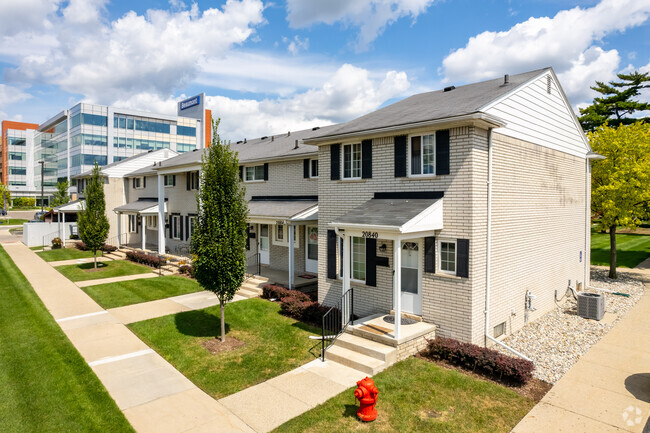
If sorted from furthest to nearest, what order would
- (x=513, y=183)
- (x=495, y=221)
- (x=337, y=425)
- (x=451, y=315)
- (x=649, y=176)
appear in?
(x=649, y=176)
(x=513, y=183)
(x=495, y=221)
(x=451, y=315)
(x=337, y=425)

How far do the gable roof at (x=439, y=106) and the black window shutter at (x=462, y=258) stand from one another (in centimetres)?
310

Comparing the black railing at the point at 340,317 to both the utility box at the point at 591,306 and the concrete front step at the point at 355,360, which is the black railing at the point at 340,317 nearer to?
the concrete front step at the point at 355,360

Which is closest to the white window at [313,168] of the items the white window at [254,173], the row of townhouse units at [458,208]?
the row of townhouse units at [458,208]

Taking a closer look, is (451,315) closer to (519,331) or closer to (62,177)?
(519,331)

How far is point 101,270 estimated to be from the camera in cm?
2130

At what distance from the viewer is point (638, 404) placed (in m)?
7.46

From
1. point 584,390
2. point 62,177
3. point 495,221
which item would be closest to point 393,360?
point 584,390

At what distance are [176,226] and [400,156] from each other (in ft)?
63.5

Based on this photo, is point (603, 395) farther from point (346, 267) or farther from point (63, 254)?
point (63, 254)

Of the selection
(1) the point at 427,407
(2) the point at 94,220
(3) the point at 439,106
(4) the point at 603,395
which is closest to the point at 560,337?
(4) the point at 603,395

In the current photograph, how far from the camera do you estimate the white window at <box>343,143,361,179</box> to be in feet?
40.0

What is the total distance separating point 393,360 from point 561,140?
35.1ft

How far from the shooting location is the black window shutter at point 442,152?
9922 millimetres

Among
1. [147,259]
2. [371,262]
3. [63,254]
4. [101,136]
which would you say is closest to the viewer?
[371,262]
